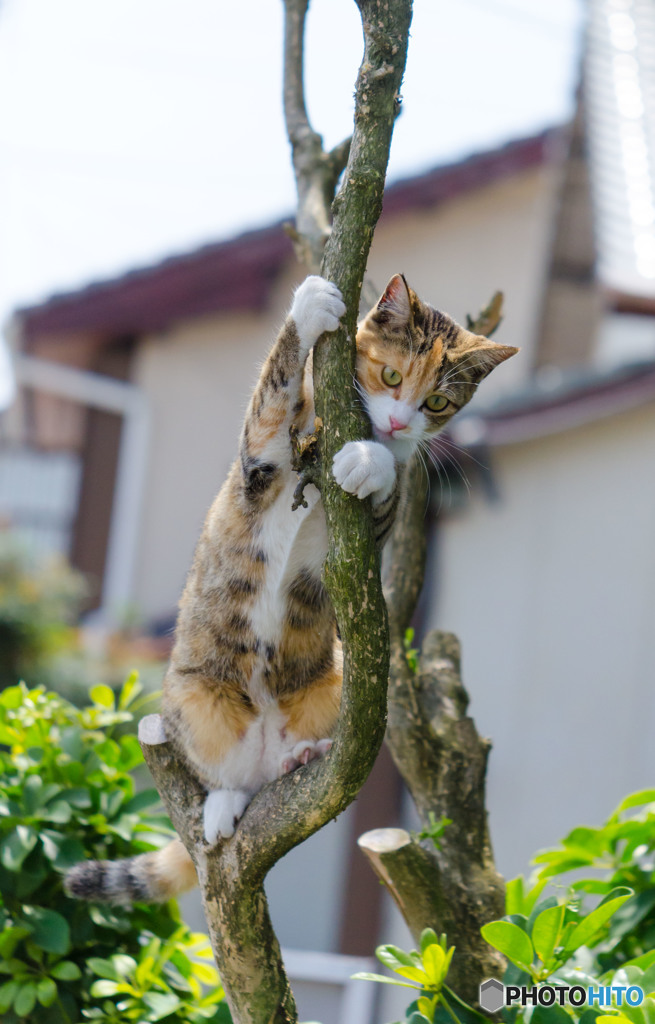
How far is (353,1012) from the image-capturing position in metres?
2.79

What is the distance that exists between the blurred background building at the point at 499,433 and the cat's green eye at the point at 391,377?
80 centimetres

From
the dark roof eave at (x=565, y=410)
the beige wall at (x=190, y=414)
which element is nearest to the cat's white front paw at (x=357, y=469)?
the dark roof eave at (x=565, y=410)

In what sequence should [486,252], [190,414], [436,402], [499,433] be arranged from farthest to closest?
[486,252]
[190,414]
[499,433]
[436,402]

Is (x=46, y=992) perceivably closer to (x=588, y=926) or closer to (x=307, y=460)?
(x=588, y=926)

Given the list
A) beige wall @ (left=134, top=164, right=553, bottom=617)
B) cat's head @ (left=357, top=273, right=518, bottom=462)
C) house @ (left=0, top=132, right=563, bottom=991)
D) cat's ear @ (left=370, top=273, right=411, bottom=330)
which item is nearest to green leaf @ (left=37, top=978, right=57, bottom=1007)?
cat's head @ (left=357, top=273, right=518, bottom=462)

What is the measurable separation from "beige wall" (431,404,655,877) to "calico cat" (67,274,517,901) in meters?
3.19

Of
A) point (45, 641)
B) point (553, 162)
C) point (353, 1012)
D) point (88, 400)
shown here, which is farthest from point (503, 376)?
point (353, 1012)

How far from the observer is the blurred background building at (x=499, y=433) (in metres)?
5.18

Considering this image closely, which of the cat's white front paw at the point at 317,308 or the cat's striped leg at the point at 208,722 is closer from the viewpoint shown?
the cat's white front paw at the point at 317,308

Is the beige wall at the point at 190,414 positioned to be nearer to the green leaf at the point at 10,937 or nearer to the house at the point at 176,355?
the house at the point at 176,355

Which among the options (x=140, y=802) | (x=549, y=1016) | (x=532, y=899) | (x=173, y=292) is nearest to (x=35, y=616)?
(x=173, y=292)

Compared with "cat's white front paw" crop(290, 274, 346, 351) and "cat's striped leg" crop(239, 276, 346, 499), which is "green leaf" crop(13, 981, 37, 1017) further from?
"cat's white front paw" crop(290, 274, 346, 351)

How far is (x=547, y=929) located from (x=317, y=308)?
1.12m

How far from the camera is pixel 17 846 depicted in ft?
6.77
